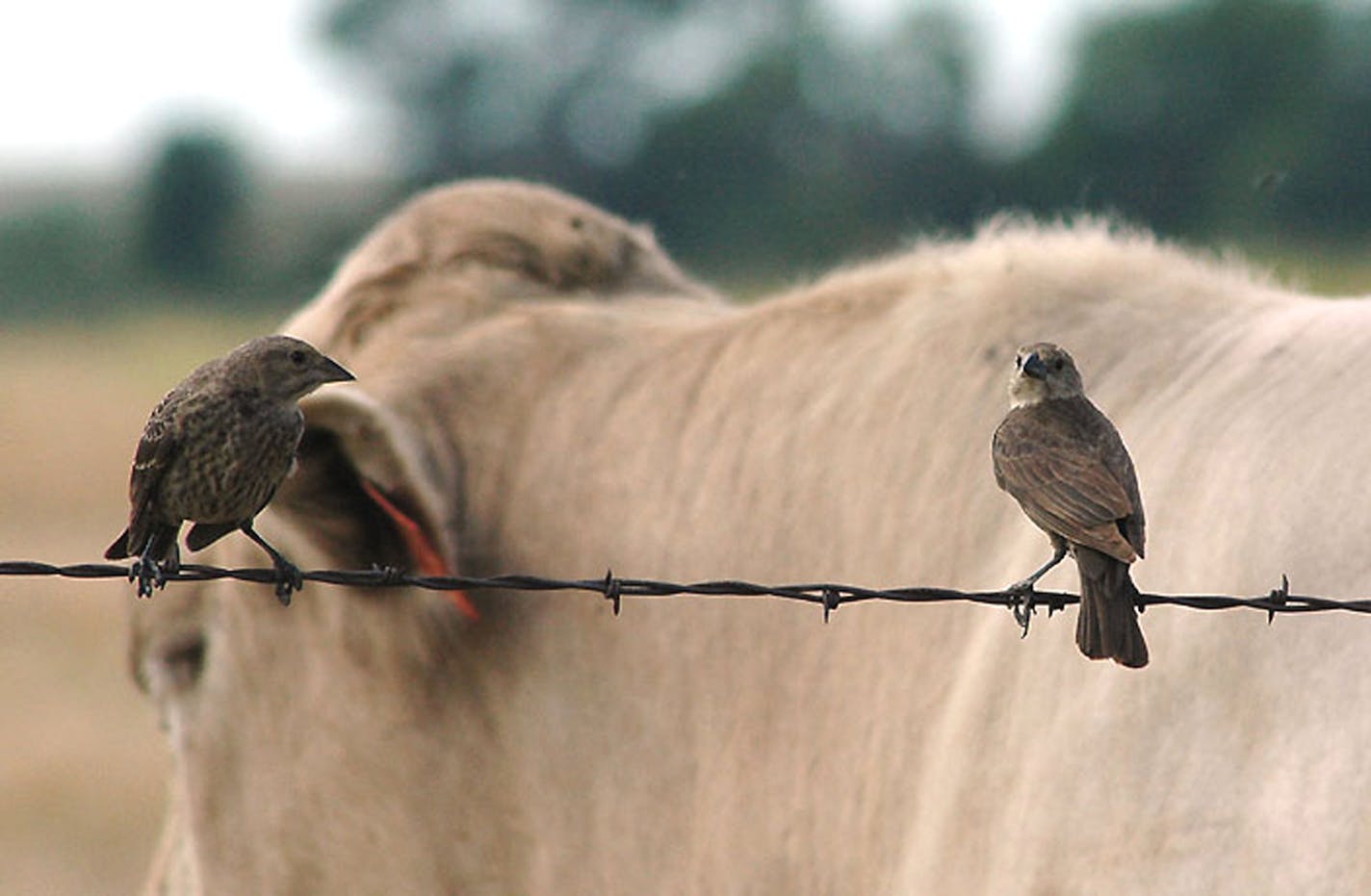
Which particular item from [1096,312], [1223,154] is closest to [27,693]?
[1096,312]

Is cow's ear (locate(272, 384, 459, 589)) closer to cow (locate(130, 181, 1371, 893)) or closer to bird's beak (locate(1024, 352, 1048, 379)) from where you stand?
cow (locate(130, 181, 1371, 893))

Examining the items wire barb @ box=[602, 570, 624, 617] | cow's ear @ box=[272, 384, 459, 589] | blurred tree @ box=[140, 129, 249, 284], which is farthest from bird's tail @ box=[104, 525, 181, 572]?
blurred tree @ box=[140, 129, 249, 284]

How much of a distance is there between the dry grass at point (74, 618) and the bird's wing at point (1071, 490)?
1837 millimetres

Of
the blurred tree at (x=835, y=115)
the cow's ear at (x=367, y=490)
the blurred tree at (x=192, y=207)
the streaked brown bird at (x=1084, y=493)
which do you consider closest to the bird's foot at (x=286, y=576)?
the streaked brown bird at (x=1084, y=493)

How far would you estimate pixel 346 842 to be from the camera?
335 cm

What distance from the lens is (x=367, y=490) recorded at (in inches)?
124

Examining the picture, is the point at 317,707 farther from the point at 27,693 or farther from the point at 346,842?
the point at 27,693

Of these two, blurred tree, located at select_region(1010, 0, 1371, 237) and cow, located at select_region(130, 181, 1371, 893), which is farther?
blurred tree, located at select_region(1010, 0, 1371, 237)

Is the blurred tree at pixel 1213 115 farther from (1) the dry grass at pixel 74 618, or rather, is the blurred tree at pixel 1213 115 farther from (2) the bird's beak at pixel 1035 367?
(2) the bird's beak at pixel 1035 367

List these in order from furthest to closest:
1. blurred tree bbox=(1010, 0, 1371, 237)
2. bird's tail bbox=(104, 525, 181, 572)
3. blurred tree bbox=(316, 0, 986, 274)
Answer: blurred tree bbox=(316, 0, 986, 274)
blurred tree bbox=(1010, 0, 1371, 237)
bird's tail bbox=(104, 525, 181, 572)

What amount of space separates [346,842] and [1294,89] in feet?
90.3

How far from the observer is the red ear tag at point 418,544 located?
10.3 ft

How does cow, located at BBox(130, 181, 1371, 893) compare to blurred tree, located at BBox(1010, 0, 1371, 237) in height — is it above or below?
below

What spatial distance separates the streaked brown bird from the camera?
196 centimetres
